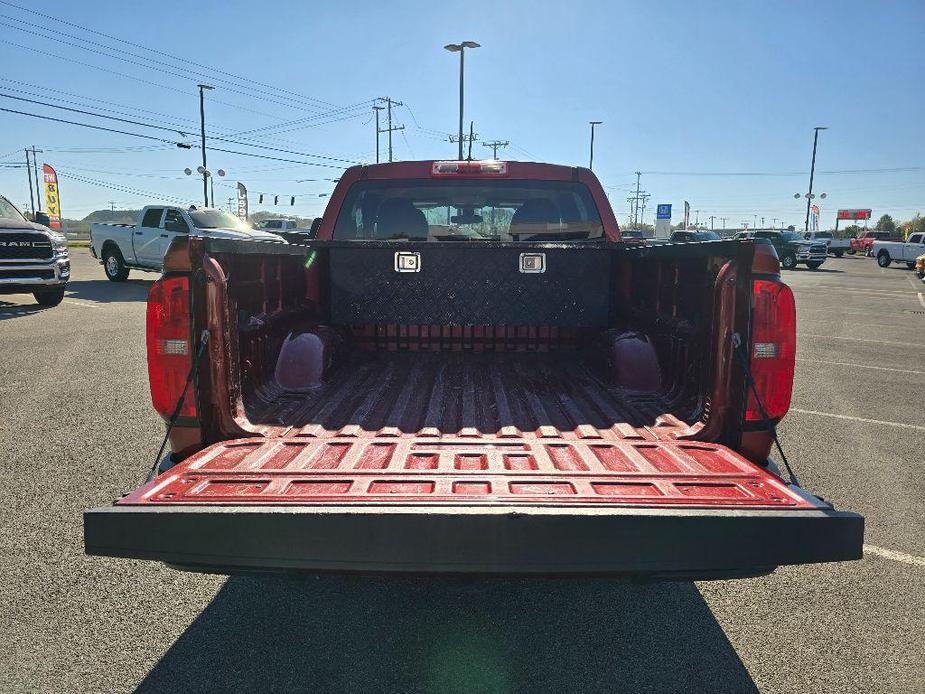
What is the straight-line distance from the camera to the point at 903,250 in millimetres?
40812

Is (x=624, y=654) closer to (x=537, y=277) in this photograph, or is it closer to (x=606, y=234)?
(x=537, y=277)

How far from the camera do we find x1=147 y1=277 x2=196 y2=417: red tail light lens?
2459 mm

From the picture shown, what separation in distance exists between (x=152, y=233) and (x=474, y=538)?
18.9 m

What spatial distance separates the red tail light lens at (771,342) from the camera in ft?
8.14

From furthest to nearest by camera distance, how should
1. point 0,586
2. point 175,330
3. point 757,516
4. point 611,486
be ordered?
point 0,586, point 175,330, point 611,486, point 757,516

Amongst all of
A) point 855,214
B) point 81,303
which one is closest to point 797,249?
point 81,303

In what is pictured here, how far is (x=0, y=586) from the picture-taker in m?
3.00

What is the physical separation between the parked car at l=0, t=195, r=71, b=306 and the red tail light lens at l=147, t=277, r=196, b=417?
472 inches

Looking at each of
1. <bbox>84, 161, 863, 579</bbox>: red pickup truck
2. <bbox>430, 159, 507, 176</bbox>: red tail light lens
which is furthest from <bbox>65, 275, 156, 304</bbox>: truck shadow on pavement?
<bbox>84, 161, 863, 579</bbox>: red pickup truck

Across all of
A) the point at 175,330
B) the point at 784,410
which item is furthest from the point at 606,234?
the point at 175,330

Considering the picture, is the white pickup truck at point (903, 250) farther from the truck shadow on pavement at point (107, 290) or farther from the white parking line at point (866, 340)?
the truck shadow on pavement at point (107, 290)

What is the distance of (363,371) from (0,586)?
6.55 ft

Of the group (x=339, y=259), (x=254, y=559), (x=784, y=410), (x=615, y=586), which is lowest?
(x=615, y=586)

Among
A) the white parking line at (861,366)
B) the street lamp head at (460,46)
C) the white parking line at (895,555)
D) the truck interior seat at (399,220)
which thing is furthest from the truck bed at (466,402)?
the street lamp head at (460,46)
